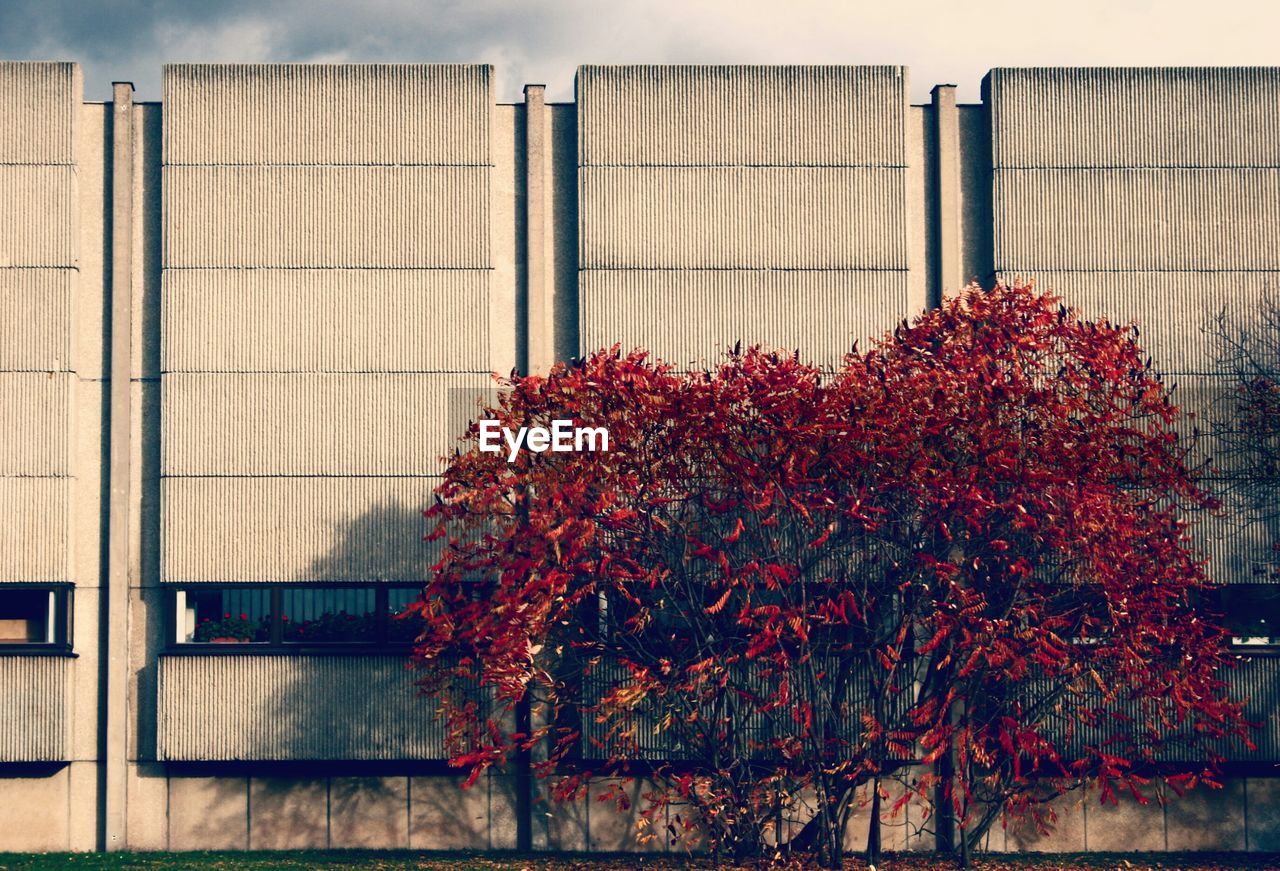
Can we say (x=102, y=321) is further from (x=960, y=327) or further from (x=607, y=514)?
(x=960, y=327)

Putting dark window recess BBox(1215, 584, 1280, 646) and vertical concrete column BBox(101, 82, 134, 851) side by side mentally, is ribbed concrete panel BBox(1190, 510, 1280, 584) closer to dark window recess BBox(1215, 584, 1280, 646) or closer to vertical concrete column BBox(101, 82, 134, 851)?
dark window recess BBox(1215, 584, 1280, 646)

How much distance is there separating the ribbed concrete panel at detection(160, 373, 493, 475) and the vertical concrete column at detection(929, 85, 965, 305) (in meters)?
6.87

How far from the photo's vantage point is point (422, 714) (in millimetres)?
16484

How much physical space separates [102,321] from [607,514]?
8.75m

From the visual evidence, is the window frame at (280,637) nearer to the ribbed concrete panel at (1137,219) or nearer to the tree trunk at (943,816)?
the tree trunk at (943,816)

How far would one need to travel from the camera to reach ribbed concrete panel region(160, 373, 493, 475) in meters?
16.8

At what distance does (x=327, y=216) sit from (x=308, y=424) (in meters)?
2.96

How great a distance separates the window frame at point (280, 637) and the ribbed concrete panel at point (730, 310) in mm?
4610

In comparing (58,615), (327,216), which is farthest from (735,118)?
(58,615)

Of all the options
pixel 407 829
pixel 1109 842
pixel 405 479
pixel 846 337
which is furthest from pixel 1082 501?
pixel 407 829

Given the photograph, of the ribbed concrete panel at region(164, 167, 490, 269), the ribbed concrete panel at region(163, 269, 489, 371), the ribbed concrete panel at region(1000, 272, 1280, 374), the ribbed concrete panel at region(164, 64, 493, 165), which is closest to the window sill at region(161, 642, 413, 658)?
the ribbed concrete panel at region(163, 269, 489, 371)

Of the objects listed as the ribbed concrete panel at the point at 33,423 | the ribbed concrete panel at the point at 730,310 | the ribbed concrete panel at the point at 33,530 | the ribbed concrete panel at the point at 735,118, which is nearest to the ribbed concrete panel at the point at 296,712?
the ribbed concrete panel at the point at 33,530

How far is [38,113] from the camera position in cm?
1716

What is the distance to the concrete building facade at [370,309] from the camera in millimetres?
16609
